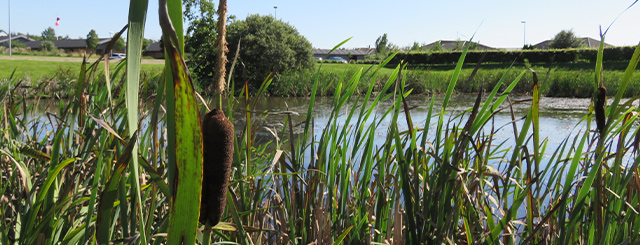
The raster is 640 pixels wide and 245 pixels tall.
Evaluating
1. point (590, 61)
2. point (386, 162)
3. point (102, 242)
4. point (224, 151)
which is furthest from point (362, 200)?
point (590, 61)

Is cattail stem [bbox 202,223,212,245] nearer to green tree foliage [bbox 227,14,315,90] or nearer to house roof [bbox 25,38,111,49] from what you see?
green tree foliage [bbox 227,14,315,90]

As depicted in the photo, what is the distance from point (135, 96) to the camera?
36cm

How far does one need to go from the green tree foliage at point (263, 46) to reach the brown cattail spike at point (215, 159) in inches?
616

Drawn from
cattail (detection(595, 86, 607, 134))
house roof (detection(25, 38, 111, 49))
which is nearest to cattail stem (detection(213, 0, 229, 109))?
cattail (detection(595, 86, 607, 134))

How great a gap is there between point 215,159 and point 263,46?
16.5m

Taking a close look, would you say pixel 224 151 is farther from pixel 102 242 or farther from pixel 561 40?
pixel 561 40

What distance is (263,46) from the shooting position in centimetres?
1666

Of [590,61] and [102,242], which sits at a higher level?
[590,61]

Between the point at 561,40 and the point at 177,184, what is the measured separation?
163 feet

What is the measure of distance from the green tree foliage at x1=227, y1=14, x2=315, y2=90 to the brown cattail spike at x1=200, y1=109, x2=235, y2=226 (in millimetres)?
15643

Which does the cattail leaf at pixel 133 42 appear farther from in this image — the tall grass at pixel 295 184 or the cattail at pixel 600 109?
the cattail at pixel 600 109

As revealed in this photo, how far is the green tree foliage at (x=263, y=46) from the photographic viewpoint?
16.5m

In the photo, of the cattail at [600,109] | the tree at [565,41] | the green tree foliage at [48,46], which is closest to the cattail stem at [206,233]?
the cattail at [600,109]

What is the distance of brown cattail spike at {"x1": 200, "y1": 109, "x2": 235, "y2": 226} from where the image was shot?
432 millimetres
